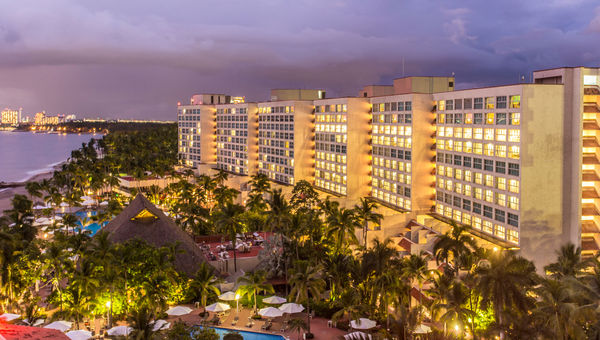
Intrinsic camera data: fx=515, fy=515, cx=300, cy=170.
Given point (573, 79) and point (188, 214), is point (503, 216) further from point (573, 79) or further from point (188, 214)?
point (188, 214)

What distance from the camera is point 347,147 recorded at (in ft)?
305

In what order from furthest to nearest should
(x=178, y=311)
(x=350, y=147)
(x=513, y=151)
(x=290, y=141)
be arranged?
1. (x=290, y=141)
2. (x=350, y=147)
3. (x=513, y=151)
4. (x=178, y=311)

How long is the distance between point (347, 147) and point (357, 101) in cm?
844

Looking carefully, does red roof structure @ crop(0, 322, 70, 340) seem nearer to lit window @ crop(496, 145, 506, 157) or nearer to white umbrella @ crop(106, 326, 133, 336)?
white umbrella @ crop(106, 326, 133, 336)

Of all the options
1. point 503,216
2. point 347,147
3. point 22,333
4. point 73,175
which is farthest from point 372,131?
point 22,333

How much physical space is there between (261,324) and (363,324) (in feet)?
30.7

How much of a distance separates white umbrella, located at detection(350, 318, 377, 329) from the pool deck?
202cm

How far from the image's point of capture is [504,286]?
35.8 m

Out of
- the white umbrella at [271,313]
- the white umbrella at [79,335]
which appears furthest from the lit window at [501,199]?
the white umbrella at [79,335]

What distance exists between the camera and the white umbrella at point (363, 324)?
42969 millimetres

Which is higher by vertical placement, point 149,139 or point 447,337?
point 149,139

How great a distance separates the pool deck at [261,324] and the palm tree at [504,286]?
13740 mm

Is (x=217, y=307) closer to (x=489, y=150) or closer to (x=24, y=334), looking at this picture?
(x=24, y=334)


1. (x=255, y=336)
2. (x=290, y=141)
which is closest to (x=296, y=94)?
(x=290, y=141)
